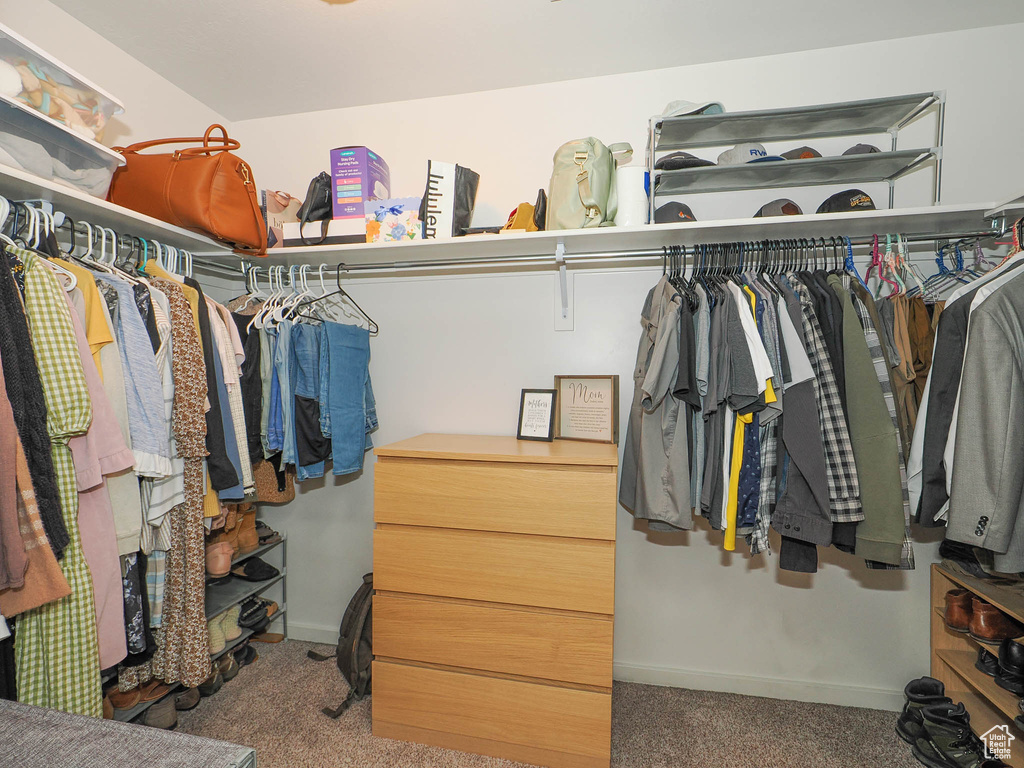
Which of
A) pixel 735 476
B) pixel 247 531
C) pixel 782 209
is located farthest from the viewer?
pixel 247 531

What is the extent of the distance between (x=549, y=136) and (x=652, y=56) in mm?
493

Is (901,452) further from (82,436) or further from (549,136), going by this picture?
(82,436)

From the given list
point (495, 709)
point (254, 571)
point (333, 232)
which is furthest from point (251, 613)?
point (333, 232)

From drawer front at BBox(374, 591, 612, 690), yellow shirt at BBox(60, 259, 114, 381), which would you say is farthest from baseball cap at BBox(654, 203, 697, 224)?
yellow shirt at BBox(60, 259, 114, 381)

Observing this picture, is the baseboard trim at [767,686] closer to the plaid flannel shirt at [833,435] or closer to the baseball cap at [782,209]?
the plaid flannel shirt at [833,435]

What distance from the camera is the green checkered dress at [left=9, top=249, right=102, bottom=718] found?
1.19 m

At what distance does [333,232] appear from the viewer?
201cm

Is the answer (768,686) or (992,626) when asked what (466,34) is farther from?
(768,686)

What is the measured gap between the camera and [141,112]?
2004 mm

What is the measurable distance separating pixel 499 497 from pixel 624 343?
2.87ft

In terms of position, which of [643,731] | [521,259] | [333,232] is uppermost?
[333,232]

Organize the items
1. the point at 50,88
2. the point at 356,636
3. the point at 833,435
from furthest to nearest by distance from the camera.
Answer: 1. the point at 356,636
2. the point at 833,435
3. the point at 50,88

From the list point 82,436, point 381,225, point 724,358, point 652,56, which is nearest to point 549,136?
point 652,56

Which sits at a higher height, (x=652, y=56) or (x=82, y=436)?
(x=652, y=56)
